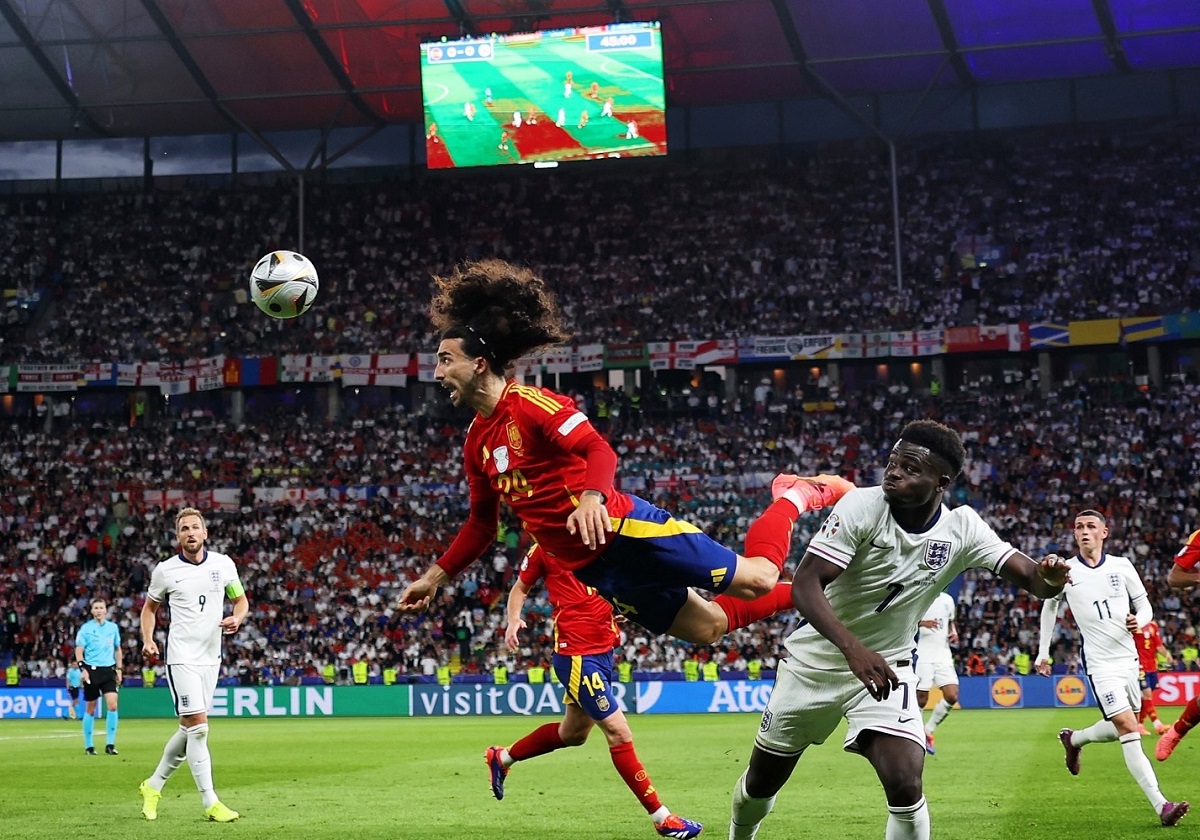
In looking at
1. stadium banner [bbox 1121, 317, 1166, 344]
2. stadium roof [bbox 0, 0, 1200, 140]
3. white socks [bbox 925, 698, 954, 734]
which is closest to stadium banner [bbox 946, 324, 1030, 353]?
stadium banner [bbox 1121, 317, 1166, 344]

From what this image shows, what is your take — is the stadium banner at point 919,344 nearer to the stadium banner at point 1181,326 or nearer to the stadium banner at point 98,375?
the stadium banner at point 1181,326

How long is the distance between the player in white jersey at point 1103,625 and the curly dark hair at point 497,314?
6.26 m

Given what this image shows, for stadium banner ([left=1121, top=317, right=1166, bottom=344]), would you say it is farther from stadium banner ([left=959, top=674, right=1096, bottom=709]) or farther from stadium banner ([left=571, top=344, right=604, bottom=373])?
stadium banner ([left=571, top=344, right=604, bottom=373])

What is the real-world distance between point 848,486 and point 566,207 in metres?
42.7

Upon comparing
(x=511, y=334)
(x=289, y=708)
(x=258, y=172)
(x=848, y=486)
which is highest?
(x=258, y=172)

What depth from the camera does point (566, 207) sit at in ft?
164

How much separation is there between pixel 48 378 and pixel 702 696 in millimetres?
27055

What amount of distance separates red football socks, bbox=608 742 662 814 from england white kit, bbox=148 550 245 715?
13.3ft

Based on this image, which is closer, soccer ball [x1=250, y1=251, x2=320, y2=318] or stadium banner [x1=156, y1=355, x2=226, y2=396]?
soccer ball [x1=250, y1=251, x2=320, y2=318]

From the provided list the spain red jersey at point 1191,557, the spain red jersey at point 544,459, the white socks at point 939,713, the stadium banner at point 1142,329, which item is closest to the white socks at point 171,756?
the spain red jersey at point 544,459

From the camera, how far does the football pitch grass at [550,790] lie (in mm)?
10539

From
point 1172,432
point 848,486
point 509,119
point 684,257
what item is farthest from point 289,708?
point 848,486

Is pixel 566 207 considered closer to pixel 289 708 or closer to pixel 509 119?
pixel 509 119

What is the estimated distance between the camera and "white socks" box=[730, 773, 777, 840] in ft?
24.0
